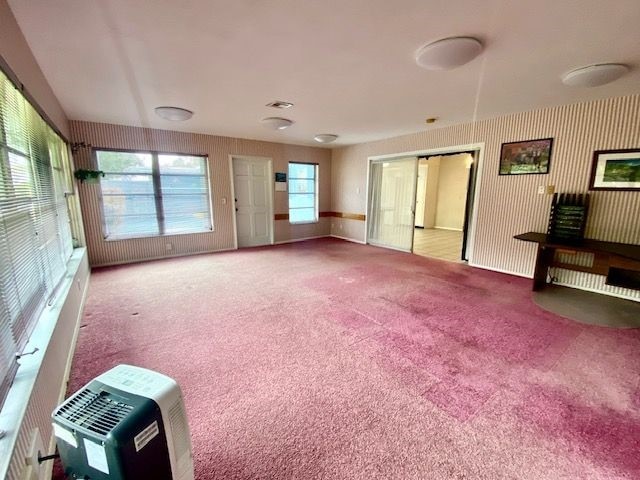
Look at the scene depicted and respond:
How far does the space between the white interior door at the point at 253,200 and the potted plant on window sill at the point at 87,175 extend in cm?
236

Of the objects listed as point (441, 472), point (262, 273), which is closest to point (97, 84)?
point (262, 273)

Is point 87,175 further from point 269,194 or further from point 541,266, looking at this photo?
point 541,266

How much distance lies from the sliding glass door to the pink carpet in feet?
7.81

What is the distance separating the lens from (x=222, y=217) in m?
6.06

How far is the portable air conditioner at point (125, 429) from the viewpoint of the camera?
36.3 inches

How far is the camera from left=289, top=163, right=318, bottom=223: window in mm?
7141

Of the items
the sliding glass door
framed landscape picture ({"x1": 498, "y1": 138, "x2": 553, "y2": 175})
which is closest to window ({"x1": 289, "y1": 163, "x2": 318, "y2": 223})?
the sliding glass door

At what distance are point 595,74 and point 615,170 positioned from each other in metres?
1.58

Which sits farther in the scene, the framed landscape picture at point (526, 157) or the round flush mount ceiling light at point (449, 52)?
the framed landscape picture at point (526, 157)

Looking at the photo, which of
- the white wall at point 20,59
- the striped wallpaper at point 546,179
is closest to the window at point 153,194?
the white wall at point 20,59

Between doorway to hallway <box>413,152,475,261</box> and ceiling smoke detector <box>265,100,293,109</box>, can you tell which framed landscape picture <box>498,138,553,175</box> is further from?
doorway to hallway <box>413,152,475,261</box>

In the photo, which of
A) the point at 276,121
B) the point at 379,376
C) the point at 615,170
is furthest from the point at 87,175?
the point at 615,170

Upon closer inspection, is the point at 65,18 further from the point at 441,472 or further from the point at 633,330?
the point at 633,330

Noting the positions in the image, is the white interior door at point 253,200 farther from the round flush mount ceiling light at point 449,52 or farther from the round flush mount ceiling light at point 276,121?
the round flush mount ceiling light at point 449,52
